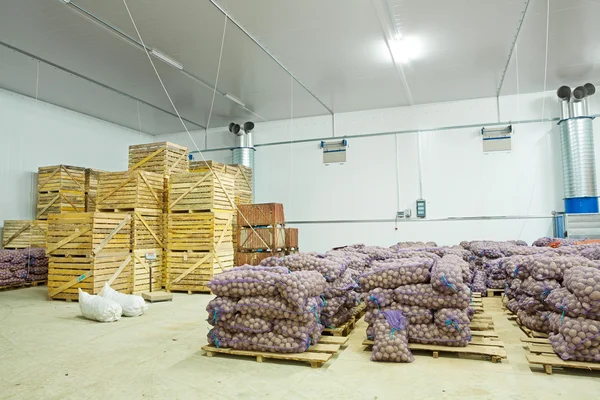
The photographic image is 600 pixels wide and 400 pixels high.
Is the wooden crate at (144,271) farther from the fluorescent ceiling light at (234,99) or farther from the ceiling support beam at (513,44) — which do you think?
the ceiling support beam at (513,44)

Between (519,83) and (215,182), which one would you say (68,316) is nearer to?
(215,182)

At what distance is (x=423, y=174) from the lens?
16922 millimetres

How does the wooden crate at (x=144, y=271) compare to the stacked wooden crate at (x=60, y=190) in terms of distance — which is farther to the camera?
the stacked wooden crate at (x=60, y=190)

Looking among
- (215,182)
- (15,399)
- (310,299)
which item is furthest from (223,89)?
(15,399)

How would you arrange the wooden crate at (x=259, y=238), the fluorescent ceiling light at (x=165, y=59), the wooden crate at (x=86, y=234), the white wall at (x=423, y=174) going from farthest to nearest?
1. the white wall at (x=423, y=174)
2. the wooden crate at (x=259, y=238)
3. the fluorescent ceiling light at (x=165, y=59)
4. the wooden crate at (x=86, y=234)

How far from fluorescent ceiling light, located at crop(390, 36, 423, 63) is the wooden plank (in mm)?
9680

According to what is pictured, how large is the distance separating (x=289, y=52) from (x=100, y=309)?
8904mm

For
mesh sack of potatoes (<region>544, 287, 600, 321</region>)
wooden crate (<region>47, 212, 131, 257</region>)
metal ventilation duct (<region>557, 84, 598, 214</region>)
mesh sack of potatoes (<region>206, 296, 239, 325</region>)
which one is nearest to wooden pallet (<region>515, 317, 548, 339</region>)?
mesh sack of potatoes (<region>544, 287, 600, 321</region>)

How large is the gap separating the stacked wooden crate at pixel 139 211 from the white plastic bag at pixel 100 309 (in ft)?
9.37

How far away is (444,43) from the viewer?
39.7 ft

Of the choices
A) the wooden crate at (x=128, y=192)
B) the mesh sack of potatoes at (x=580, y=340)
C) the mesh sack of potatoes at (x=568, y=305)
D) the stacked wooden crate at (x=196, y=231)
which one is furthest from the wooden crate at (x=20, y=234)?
the mesh sack of potatoes at (x=580, y=340)

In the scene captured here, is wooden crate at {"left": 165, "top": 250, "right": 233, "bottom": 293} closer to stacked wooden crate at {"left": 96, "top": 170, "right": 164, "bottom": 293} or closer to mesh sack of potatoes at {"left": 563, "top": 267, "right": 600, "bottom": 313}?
stacked wooden crate at {"left": 96, "top": 170, "right": 164, "bottom": 293}

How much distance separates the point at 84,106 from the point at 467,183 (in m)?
16.2

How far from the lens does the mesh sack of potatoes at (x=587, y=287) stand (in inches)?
178
